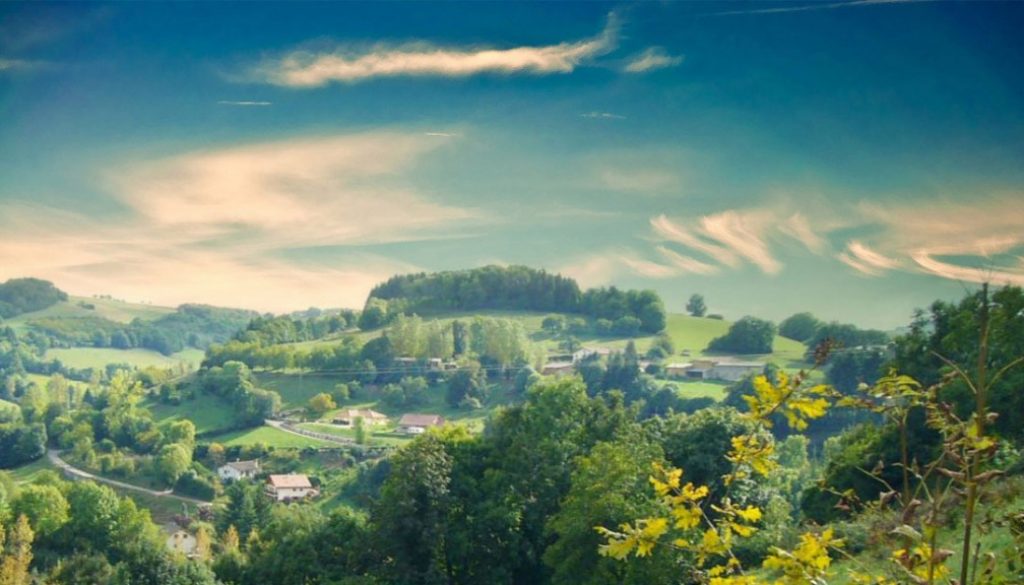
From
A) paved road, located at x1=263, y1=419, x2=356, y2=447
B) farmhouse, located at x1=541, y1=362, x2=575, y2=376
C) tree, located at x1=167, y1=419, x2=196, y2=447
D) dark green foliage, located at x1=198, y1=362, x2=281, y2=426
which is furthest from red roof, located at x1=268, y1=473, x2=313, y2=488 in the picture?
farmhouse, located at x1=541, y1=362, x2=575, y2=376

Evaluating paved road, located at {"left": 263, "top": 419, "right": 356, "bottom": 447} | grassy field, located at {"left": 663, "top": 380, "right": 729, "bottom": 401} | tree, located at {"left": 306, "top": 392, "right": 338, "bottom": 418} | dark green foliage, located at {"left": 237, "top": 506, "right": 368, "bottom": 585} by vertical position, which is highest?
grassy field, located at {"left": 663, "top": 380, "right": 729, "bottom": 401}

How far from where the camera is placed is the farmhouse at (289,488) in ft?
145

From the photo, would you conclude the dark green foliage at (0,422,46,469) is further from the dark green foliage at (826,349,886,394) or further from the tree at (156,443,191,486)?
the dark green foliage at (826,349,886,394)

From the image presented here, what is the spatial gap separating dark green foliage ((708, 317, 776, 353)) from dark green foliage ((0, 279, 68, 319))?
270ft

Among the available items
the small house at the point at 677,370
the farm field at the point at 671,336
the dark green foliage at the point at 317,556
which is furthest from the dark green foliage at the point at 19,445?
the dark green foliage at the point at 317,556

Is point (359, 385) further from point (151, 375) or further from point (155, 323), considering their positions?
point (155, 323)

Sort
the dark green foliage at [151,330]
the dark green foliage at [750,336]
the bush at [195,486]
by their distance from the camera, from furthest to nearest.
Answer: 1. the dark green foliage at [151,330]
2. the dark green foliage at [750,336]
3. the bush at [195,486]

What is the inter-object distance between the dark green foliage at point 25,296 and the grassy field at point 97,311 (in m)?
0.81

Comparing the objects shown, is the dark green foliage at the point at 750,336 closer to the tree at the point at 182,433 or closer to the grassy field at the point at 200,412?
the grassy field at the point at 200,412

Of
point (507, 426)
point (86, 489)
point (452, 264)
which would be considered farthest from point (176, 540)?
point (452, 264)

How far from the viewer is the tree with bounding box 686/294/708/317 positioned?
226ft

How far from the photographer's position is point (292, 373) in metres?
68.9

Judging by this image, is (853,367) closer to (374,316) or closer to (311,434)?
(311,434)

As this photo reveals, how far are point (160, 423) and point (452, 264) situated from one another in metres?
22.2
